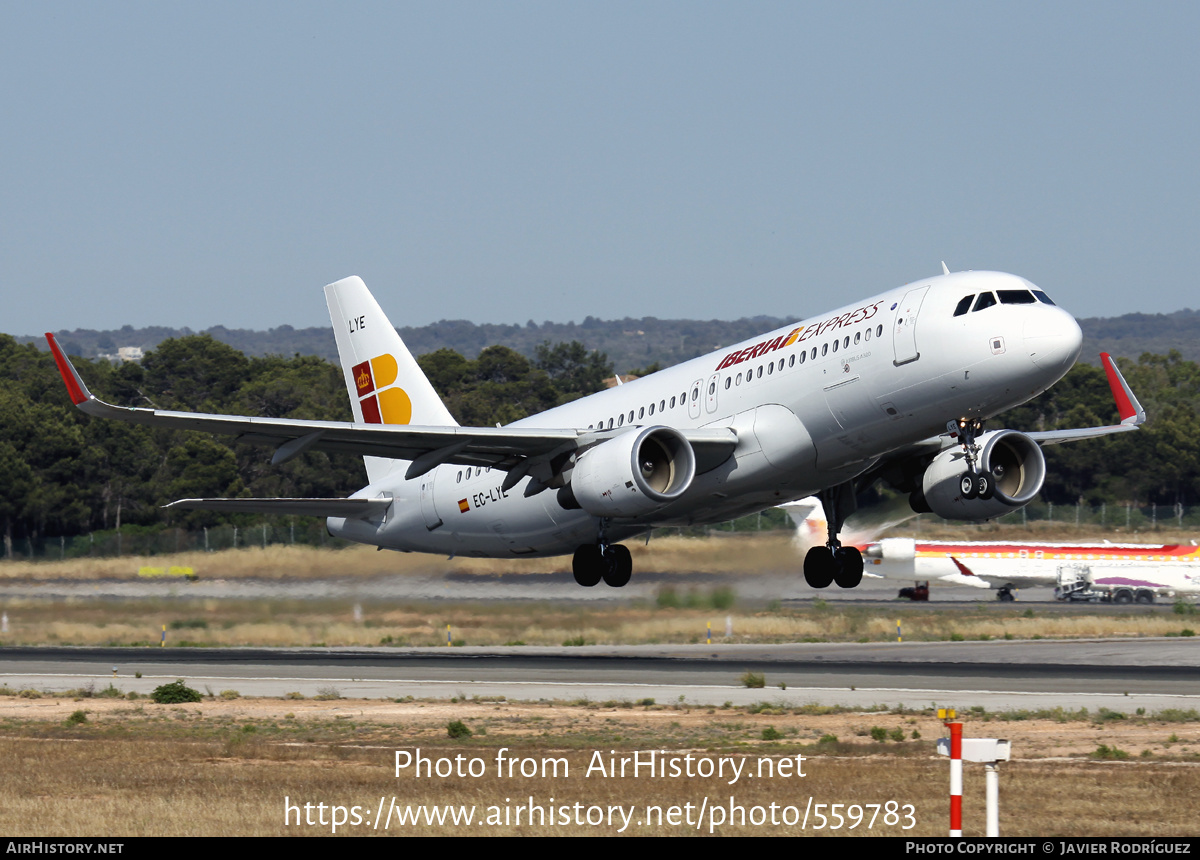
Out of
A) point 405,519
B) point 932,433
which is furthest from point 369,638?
point 932,433

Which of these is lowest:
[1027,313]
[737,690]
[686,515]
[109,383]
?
[737,690]

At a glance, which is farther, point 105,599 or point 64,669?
point 105,599

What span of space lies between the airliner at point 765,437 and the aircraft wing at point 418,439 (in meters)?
0.06

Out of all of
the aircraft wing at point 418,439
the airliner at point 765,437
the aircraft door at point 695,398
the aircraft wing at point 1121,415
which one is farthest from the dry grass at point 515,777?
the aircraft door at point 695,398

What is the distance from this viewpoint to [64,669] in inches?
1913

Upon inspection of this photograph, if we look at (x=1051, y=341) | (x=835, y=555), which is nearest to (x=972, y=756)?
(x=1051, y=341)

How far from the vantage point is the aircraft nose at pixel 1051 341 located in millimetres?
26047

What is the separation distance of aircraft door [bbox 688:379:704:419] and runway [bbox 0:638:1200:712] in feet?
28.6

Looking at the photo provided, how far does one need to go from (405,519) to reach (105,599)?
23141 mm

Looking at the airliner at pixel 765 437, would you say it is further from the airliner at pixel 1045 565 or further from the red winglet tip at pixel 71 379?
the airliner at pixel 1045 565

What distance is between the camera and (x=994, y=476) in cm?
2984

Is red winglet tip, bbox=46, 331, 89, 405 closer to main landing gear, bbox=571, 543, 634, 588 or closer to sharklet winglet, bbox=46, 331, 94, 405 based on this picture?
sharklet winglet, bbox=46, 331, 94, 405

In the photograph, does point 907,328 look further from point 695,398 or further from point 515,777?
point 515,777
